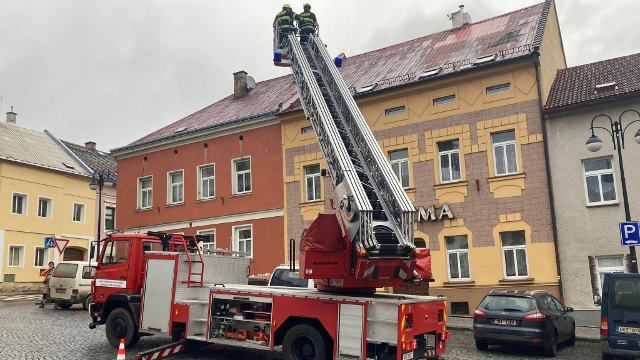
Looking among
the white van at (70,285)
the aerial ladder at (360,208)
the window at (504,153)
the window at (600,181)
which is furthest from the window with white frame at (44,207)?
the window at (600,181)

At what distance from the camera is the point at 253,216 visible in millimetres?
23578

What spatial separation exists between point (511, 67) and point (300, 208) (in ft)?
31.7

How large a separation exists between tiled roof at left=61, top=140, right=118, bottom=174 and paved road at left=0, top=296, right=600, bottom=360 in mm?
26086

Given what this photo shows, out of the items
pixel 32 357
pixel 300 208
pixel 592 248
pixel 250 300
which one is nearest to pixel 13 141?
pixel 300 208

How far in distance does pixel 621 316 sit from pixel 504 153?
9.00m

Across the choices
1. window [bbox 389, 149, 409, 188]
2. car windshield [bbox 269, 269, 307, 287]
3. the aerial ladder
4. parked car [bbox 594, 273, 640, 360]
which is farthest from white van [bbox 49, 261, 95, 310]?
parked car [bbox 594, 273, 640, 360]

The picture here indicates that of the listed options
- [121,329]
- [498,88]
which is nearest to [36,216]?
[121,329]

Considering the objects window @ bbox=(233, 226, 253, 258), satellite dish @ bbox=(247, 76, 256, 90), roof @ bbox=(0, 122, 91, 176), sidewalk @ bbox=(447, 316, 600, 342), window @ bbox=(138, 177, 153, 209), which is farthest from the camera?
roof @ bbox=(0, 122, 91, 176)

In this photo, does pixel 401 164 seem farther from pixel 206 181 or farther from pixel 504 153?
pixel 206 181

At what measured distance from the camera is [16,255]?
32625 millimetres

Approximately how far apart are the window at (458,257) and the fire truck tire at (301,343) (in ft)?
34.0

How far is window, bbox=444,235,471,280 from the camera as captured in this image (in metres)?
18.6

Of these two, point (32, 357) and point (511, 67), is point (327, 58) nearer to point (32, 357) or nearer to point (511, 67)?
point (511, 67)

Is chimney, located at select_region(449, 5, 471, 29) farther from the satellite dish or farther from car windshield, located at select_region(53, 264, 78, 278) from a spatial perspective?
car windshield, located at select_region(53, 264, 78, 278)
